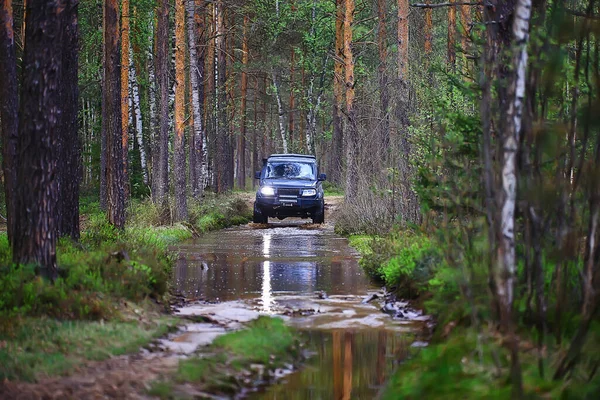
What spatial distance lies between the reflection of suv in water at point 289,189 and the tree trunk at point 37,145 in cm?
1960

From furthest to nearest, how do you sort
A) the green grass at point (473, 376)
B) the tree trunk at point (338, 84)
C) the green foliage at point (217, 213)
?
the tree trunk at point (338, 84)
the green foliage at point (217, 213)
the green grass at point (473, 376)

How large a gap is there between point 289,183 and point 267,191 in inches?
29.9

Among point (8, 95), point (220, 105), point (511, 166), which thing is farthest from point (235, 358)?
point (220, 105)

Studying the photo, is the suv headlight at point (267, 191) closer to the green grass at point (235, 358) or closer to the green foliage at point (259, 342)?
the green grass at point (235, 358)

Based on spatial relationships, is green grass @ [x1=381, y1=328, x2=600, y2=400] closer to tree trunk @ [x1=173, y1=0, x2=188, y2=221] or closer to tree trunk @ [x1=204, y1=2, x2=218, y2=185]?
tree trunk @ [x1=173, y1=0, x2=188, y2=221]

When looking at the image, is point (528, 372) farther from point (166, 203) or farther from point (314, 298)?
point (166, 203)

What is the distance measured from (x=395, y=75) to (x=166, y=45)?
6914 mm

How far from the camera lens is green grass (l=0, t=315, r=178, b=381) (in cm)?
725

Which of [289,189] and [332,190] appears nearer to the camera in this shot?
[289,189]

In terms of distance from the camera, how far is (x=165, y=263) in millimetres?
13742

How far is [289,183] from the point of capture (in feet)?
98.1

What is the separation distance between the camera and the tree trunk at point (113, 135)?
1923 cm

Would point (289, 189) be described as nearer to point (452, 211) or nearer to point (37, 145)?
point (452, 211)

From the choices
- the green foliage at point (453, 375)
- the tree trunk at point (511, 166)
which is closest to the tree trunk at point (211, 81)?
the green foliage at point (453, 375)
